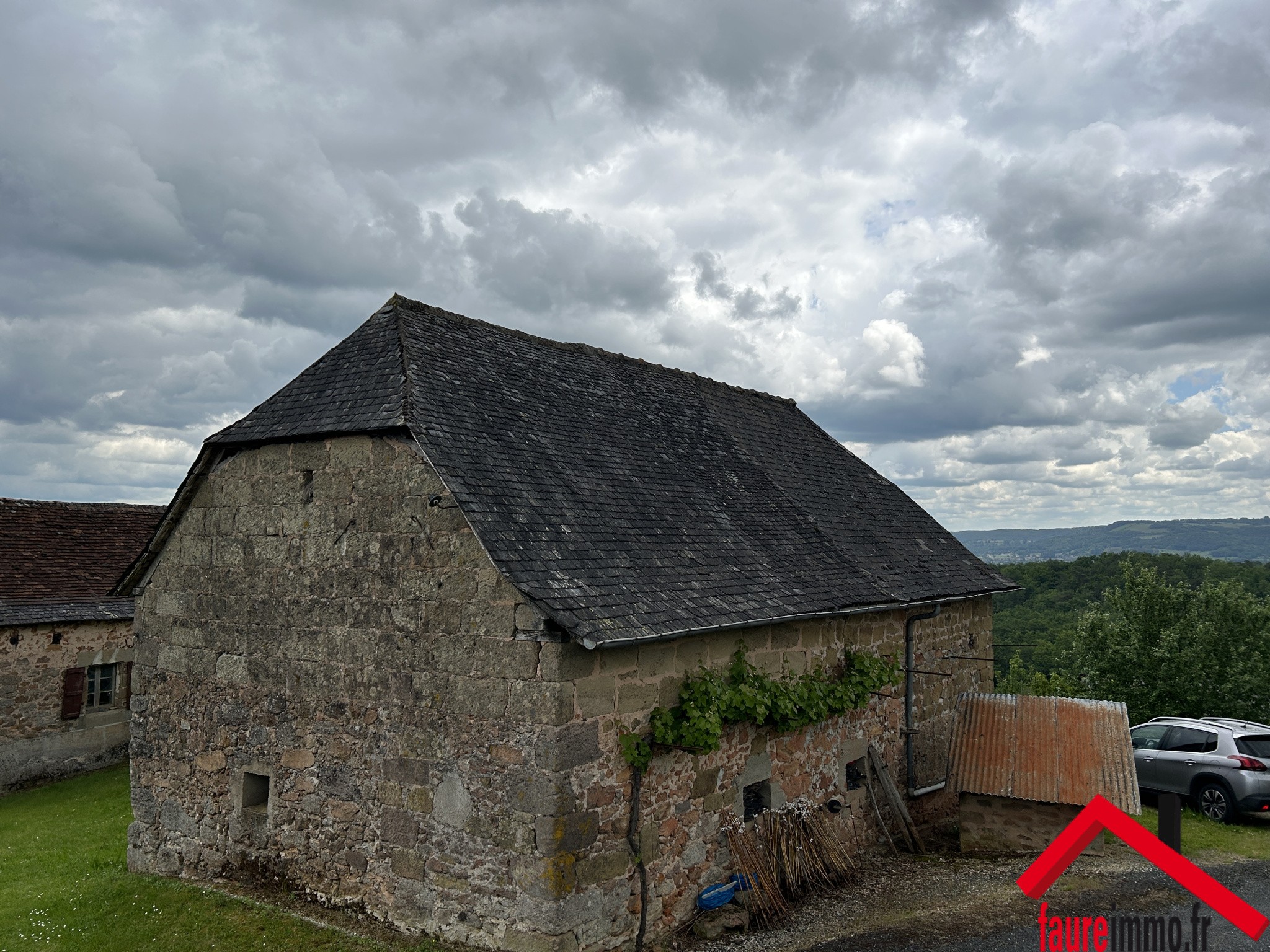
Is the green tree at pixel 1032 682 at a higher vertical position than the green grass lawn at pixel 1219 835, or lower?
lower

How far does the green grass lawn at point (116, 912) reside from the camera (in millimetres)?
7949

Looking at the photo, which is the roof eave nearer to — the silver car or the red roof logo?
the red roof logo

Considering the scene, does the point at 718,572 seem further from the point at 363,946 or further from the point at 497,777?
the point at 363,946

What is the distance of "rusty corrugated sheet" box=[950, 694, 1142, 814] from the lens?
10742 millimetres

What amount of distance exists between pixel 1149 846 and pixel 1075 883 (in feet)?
9.33

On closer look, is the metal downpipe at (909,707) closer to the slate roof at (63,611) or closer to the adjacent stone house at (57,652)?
the adjacent stone house at (57,652)

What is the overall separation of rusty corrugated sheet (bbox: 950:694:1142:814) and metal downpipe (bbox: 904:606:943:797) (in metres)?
0.60

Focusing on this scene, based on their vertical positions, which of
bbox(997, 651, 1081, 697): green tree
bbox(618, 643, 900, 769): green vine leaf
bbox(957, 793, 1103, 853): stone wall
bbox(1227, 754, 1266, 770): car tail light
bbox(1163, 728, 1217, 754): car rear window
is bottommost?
bbox(997, 651, 1081, 697): green tree

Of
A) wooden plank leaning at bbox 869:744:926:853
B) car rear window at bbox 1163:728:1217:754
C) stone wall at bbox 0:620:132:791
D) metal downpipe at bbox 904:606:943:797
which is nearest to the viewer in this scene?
wooden plank leaning at bbox 869:744:926:853

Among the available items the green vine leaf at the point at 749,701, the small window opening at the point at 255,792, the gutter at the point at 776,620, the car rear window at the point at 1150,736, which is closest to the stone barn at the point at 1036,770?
the gutter at the point at 776,620

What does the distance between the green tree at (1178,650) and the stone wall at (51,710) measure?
2298 centimetres

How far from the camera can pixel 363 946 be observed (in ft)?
25.2

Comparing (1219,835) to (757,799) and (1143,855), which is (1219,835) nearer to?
(1143,855)

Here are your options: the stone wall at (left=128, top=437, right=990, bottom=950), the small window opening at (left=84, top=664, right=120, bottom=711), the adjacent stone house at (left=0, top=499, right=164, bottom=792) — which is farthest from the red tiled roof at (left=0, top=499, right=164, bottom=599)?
the stone wall at (left=128, top=437, right=990, bottom=950)
